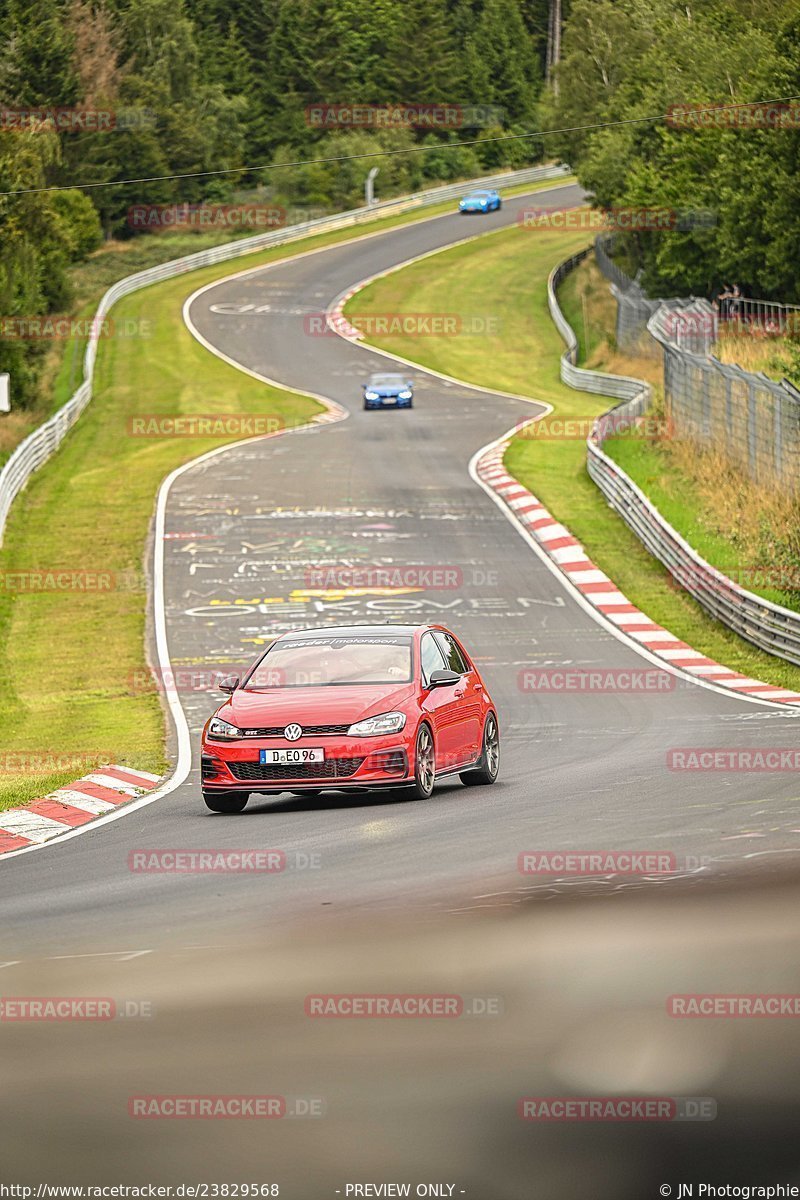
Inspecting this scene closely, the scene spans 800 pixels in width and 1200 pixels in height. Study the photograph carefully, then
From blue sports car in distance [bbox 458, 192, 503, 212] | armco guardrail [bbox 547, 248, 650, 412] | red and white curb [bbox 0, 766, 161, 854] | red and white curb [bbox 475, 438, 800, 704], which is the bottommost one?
armco guardrail [bbox 547, 248, 650, 412]

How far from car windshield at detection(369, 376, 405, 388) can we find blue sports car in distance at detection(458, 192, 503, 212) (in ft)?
158

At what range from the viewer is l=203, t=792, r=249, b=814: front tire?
46.8 feet

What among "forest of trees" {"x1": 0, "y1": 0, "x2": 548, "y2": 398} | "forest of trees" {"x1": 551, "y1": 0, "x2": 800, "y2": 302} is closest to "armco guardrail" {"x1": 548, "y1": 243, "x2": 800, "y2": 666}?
"forest of trees" {"x1": 551, "y1": 0, "x2": 800, "y2": 302}

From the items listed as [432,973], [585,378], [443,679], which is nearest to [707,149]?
[585,378]

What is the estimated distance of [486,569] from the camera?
32.8m

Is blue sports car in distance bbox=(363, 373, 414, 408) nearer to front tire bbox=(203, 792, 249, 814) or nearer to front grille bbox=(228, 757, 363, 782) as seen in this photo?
front tire bbox=(203, 792, 249, 814)

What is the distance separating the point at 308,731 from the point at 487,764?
6.93 ft

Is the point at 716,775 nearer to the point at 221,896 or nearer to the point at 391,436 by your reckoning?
the point at 221,896

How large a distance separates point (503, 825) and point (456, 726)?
252cm

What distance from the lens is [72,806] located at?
15211 mm

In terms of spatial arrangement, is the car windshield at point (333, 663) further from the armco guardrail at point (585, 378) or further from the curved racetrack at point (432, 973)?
the armco guardrail at point (585, 378)

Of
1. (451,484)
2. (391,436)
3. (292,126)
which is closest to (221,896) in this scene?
(451,484)

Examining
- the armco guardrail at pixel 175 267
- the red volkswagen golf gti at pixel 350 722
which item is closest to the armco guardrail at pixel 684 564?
the red volkswagen golf gti at pixel 350 722

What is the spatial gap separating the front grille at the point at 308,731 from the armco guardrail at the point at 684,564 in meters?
11.4
